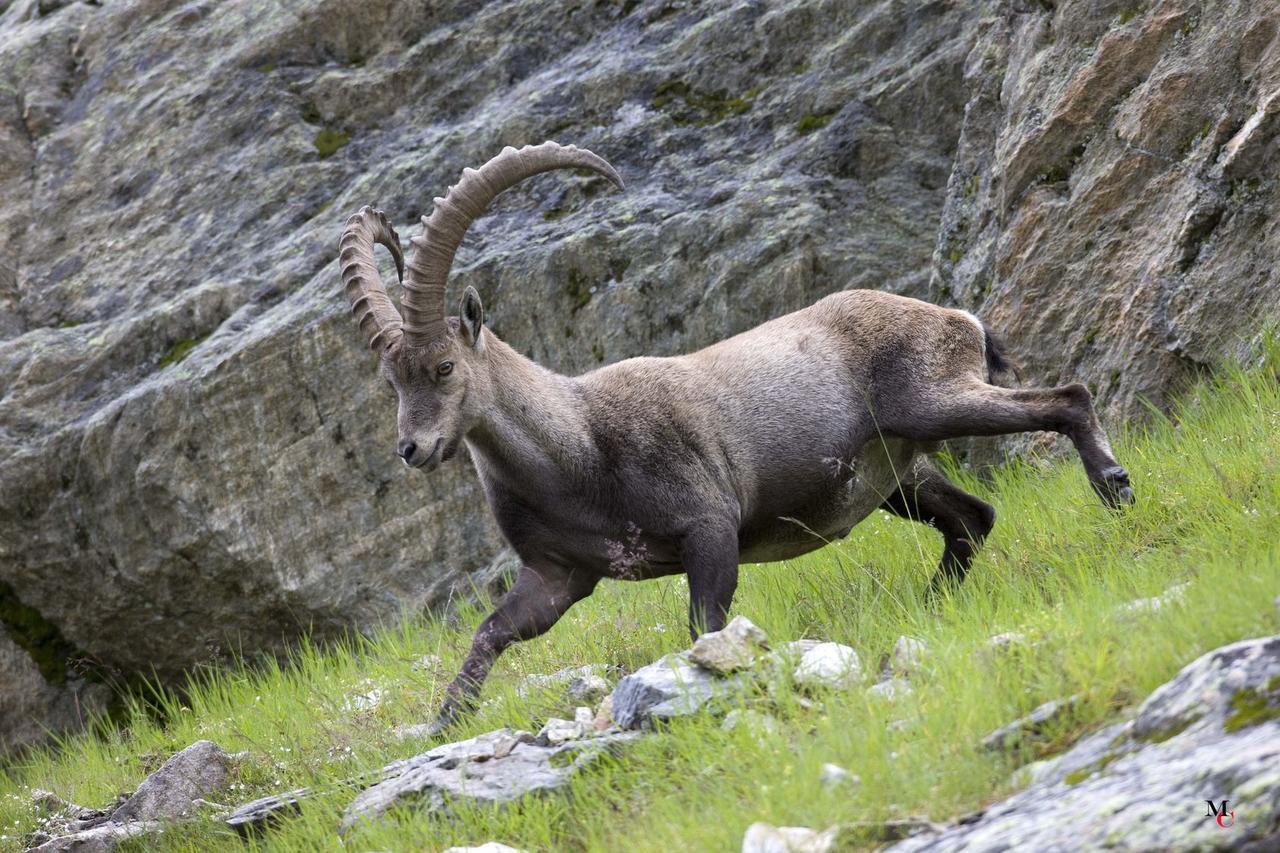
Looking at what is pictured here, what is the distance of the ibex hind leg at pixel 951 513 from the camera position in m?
7.21

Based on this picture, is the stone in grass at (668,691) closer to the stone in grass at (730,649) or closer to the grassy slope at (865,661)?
the stone in grass at (730,649)

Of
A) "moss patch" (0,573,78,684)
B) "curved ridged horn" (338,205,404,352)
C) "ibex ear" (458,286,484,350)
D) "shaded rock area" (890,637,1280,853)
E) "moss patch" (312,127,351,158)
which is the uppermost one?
"moss patch" (312,127,351,158)

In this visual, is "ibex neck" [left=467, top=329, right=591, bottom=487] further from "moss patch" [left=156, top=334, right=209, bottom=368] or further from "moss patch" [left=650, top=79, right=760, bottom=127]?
"moss patch" [left=156, top=334, right=209, bottom=368]

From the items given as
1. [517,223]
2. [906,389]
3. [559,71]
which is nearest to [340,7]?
[559,71]

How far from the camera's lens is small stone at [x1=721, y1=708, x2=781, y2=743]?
448 cm

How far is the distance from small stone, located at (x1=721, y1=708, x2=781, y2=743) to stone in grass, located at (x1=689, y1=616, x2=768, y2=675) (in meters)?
0.34

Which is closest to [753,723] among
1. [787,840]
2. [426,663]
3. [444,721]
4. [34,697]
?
[787,840]

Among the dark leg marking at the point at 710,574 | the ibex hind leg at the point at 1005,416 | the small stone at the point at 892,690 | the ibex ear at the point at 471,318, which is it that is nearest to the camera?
the small stone at the point at 892,690

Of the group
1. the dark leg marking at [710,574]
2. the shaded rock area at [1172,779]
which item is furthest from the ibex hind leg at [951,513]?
the shaded rock area at [1172,779]

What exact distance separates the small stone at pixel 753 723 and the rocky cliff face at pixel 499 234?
414 cm

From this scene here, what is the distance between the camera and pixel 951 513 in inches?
287

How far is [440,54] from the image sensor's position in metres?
12.6

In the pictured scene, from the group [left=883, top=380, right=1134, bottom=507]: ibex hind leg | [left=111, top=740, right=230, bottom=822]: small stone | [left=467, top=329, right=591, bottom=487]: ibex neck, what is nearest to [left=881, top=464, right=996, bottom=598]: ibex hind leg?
[left=883, top=380, right=1134, bottom=507]: ibex hind leg

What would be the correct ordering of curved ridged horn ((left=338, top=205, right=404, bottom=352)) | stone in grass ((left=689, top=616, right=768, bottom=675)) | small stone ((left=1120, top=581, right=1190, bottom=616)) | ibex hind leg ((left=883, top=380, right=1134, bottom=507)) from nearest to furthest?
small stone ((left=1120, top=581, right=1190, bottom=616)) < stone in grass ((left=689, top=616, right=768, bottom=675)) < ibex hind leg ((left=883, top=380, right=1134, bottom=507)) < curved ridged horn ((left=338, top=205, right=404, bottom=352))
